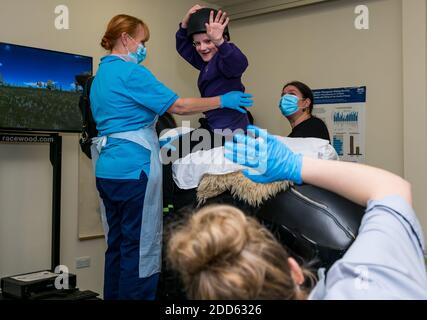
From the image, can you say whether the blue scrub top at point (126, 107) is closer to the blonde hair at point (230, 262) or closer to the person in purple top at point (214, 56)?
the person in purple top at point (214, 56)

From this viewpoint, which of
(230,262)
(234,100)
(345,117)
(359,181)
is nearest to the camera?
(230,262)

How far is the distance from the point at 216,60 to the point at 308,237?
928 millimetres

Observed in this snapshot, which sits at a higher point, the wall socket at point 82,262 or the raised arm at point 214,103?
the raised arm at point 214,103

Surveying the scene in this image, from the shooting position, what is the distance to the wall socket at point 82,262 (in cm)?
318

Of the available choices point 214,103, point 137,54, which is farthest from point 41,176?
point 214,103

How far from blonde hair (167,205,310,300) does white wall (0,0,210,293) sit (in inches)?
95.0

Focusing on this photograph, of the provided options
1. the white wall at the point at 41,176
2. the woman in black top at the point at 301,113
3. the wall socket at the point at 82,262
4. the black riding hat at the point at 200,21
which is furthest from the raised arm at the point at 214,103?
the wall socket at the point at 82,262

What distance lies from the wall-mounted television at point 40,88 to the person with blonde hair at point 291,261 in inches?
84.7

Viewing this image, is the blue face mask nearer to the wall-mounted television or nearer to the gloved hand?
the gloved hand

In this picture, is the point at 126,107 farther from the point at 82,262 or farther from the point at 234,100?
the point at 82,262

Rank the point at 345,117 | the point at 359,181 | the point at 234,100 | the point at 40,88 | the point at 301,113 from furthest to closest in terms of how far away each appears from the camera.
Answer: the point at 345,117
the point at 301,113
the point at 40,88
the point at 234,100
the point at 359,181

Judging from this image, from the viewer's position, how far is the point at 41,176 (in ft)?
9.83

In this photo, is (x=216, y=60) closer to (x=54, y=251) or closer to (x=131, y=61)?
(x=131, y=61)

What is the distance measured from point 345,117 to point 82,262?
223 centimetres
